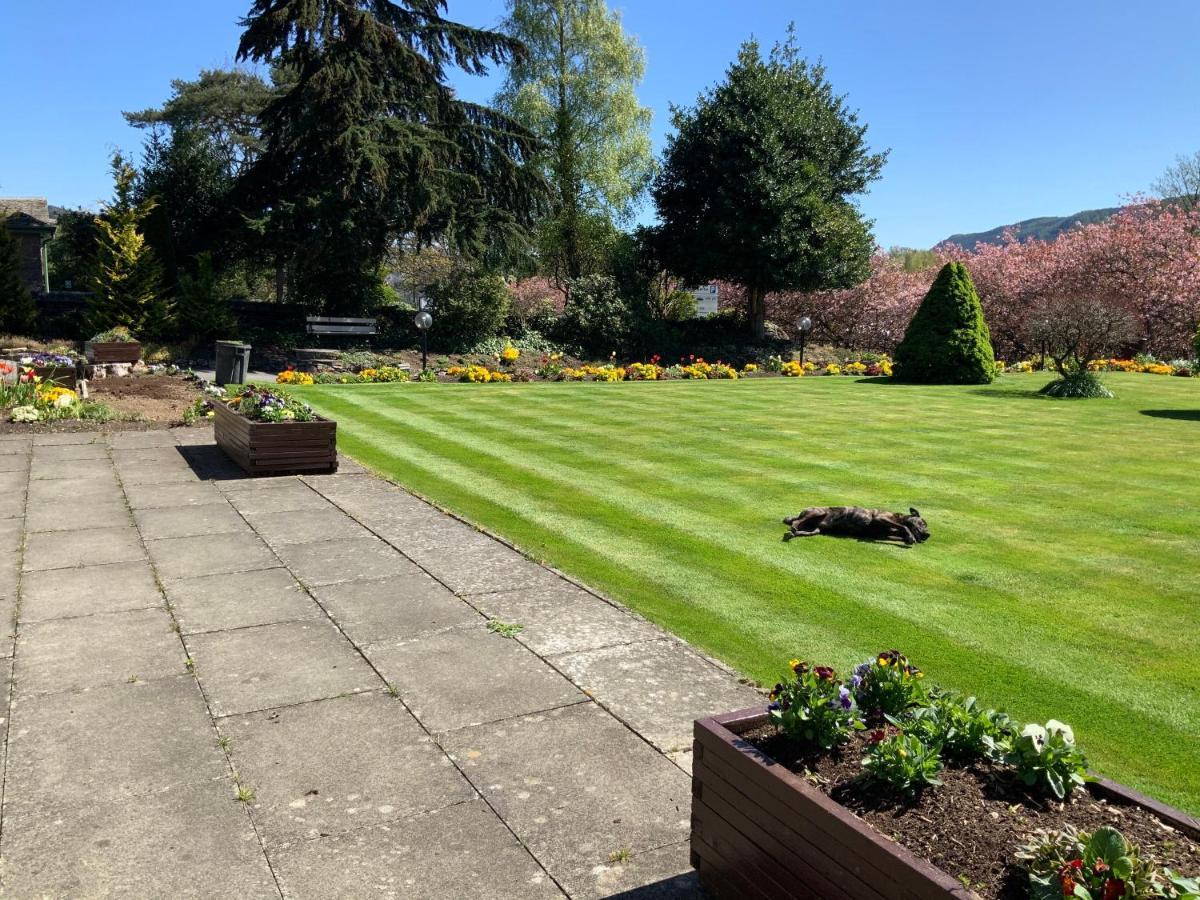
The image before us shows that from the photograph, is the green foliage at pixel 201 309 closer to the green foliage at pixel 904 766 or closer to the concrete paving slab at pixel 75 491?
the concrete paving slab at pixel 75 491

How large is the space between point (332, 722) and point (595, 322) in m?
25.8

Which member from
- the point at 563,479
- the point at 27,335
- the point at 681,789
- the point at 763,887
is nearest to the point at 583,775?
the point at 681,789

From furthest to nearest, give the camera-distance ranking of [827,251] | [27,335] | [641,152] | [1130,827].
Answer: [641,152]
[827,251]
[27,335]
[1130,827]

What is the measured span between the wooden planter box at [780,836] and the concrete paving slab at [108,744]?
7.39 feet

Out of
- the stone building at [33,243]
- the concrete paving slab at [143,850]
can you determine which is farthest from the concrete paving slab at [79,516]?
the stone building at [33,243]

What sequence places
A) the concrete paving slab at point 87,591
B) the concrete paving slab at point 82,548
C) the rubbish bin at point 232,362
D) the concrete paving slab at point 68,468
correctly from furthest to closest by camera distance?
the rubbish bin at point 232,362, the concrete paving slab at point 68,468, the concrete paving slab at point 82,548, the concrete paving slab at point 87,591

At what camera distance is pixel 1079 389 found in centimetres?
1908

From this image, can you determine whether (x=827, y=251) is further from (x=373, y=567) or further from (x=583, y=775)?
(x=583, y=775)

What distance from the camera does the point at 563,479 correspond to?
10.3m

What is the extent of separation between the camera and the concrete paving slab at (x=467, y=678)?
439cm

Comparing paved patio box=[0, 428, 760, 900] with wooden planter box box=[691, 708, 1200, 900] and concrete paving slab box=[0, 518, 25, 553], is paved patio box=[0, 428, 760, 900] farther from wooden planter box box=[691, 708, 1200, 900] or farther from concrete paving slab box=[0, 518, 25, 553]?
wooden planter box box=[691, 708, 1200, 900]

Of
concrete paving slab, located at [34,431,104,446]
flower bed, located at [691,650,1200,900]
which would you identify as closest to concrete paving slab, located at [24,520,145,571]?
concrete paving slab, located at [34,431,104,446]

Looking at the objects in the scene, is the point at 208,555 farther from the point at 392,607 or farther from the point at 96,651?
the point at 392,607

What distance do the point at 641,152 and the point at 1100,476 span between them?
97.3ft
